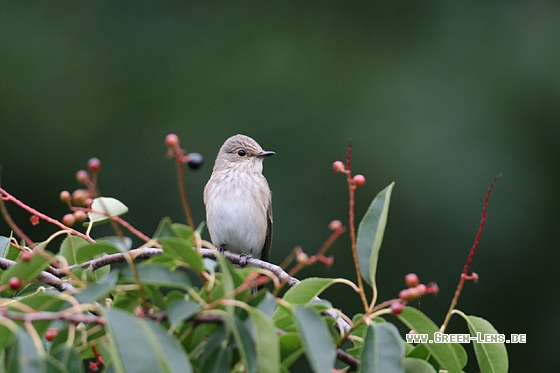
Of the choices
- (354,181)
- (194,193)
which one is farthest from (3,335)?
(194,193)

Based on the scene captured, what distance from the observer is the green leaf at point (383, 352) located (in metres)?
1.69

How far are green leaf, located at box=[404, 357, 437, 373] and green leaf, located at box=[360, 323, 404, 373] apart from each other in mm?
254

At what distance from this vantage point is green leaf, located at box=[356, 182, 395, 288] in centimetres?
195

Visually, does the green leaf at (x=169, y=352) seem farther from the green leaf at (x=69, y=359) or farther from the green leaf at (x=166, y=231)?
the green leaf at (x=166, y=231)

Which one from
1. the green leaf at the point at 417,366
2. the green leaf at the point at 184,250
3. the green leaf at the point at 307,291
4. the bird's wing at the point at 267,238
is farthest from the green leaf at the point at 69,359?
the bird's wing at the point at 267,238

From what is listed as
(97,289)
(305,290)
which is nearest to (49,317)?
(97,289)

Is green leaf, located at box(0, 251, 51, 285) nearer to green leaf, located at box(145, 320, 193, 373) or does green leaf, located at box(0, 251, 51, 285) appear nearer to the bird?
green leaf, located at box(145, 320, 193, 373)

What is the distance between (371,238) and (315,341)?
1.55ft

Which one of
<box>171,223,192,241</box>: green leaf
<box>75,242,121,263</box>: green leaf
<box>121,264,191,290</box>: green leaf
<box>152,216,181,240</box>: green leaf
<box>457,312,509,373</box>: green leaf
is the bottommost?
<box>457,312,509,373</box>: green leaf

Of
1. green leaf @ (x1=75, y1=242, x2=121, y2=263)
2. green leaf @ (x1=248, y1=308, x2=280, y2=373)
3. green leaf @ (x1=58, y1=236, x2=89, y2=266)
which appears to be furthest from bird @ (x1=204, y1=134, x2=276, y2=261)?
green leaf @ (x1=248, y1=308, x2=280, y2=373)

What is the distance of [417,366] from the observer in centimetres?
195

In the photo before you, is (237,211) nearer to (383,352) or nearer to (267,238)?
(267,238)

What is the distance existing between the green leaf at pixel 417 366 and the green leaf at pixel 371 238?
0.22m

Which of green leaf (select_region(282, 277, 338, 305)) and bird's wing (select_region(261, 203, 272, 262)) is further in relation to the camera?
bird's wing (select_region(261, 203, 272, 262))
